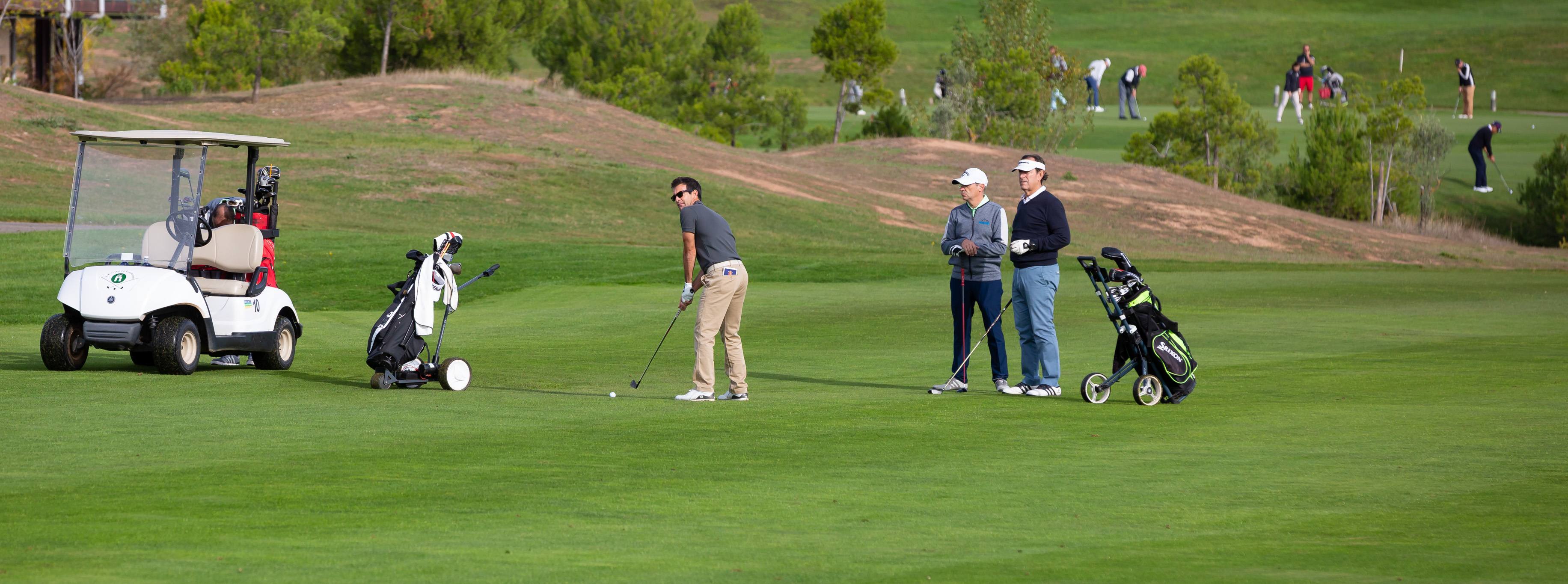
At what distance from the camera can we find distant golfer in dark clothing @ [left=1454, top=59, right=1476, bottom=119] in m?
80.1

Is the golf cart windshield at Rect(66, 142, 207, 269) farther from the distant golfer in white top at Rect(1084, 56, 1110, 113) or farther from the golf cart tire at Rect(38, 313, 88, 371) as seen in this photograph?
the distant golfer in white top at Rect(1084, 56, 1110, 113)

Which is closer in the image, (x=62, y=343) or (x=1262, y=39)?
(x=62, y=343)

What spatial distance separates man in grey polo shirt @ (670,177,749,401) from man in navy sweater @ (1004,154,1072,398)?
2395 millimetres

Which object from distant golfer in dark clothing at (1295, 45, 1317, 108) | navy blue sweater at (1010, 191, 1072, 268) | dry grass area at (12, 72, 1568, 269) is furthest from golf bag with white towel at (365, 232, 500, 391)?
distant golfer in dark clothing at (1295, 45, 1317, 108)

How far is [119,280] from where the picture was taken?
13805mm

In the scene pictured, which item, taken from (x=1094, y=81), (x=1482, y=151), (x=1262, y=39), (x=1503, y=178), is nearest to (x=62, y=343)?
(x=1503, y=178)

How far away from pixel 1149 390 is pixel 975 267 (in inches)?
76.3

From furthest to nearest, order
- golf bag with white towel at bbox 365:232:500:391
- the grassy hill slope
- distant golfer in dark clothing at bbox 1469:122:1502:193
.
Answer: the grassy hill slope < distant golfer in dark clothing at bbox 1469:122:1502:193 < golf bag with white towel at bbox 365:232:500:391

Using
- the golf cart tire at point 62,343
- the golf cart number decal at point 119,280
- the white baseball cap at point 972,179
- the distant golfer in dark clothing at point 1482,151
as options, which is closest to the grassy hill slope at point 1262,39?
the distant golfer in dark clothing at point 1482,151

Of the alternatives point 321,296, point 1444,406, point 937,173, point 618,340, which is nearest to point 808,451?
point 1444,406

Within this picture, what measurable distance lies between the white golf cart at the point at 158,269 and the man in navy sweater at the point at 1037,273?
707 cm

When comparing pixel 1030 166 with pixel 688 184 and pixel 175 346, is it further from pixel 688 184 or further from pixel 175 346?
pixel 175 346

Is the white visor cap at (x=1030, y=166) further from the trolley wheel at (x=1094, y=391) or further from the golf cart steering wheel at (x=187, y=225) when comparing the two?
the golf cart steering wheel at (x=187, y=225)

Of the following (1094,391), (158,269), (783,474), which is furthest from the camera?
(158,269)
